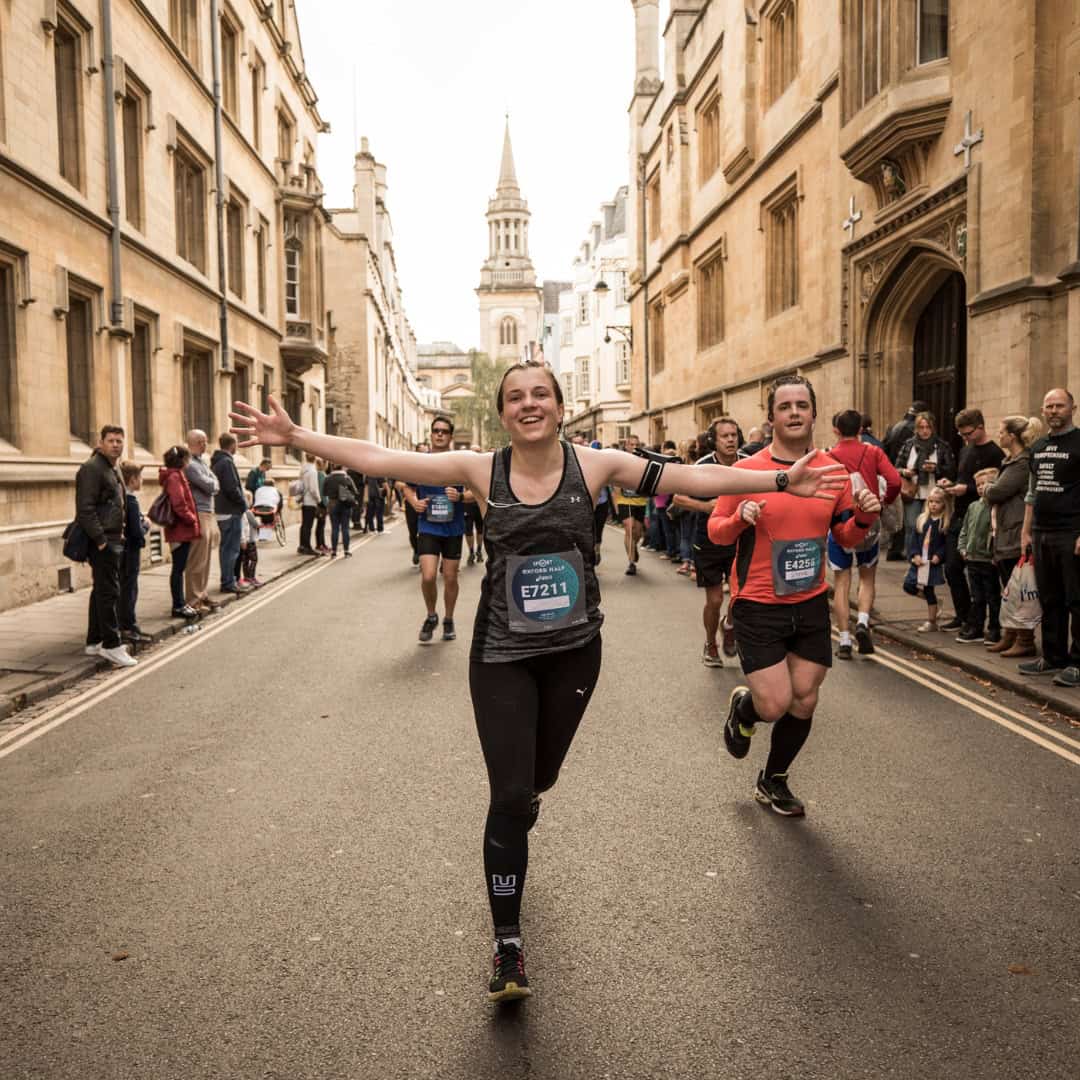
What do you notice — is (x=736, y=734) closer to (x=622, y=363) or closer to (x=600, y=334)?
(x=622, y=363)

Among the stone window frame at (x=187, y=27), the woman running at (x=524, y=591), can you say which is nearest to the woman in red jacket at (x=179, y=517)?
the woman running at (x=524, y=591)

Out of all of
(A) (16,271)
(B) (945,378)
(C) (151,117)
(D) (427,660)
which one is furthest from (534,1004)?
(C) (151,117)

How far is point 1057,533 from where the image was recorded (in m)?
7.27

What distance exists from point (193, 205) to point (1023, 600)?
19.2 meters

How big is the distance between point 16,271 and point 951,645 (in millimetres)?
11939

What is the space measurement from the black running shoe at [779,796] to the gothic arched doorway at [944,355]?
11028 mm

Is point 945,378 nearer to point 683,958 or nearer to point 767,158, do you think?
point 767,158

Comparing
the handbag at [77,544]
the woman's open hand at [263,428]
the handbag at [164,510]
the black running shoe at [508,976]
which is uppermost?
the woman's open hand at [263,428]

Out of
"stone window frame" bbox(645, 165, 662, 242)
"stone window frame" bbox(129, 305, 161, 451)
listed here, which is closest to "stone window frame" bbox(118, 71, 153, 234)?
"stone window frame" bbox(129, 305, 161, 451)

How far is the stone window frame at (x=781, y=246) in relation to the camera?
2016 centimetres

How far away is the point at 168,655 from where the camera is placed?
8938 mm

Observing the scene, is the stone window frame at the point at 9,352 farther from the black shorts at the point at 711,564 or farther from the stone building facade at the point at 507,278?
the stone building facade at the point at 507,278

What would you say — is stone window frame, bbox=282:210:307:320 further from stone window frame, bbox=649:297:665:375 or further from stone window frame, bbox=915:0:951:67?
stone window frame, bbox=915:0:951:67

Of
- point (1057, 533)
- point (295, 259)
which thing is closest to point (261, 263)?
point (295, 259)
